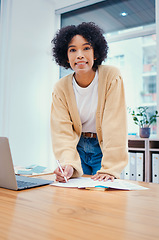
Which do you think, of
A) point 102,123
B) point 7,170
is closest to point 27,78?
point 102,123

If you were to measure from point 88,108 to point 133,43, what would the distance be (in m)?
2.23

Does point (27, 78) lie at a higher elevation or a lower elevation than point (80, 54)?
higher

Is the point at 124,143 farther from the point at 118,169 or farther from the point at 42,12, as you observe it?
the point at 42,12

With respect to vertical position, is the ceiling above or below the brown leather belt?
above

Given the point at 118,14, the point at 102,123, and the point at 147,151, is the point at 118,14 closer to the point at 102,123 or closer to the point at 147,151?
the point at 147,151

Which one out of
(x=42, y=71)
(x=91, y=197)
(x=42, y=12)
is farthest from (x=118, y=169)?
(x=42, y=12)

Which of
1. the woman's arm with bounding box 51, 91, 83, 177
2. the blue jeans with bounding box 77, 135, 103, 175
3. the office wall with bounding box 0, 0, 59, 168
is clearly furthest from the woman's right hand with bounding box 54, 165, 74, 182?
the office wall with bounding box 0, 0, 59, 168

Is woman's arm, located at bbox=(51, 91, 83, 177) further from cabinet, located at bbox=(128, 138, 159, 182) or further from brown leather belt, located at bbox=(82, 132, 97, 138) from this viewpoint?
cabinet, located at bbox=(128, 138, 159, 182)

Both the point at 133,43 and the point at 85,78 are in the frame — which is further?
the point at 133,43

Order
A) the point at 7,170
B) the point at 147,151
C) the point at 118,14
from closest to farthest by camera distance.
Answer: the point at 7,170 < the point at 147,151 < the point at 118,14

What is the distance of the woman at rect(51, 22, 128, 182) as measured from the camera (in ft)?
4.14

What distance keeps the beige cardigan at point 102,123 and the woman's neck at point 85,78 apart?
5 cm

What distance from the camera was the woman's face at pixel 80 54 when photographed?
1.43 meters

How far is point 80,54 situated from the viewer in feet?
4.66
